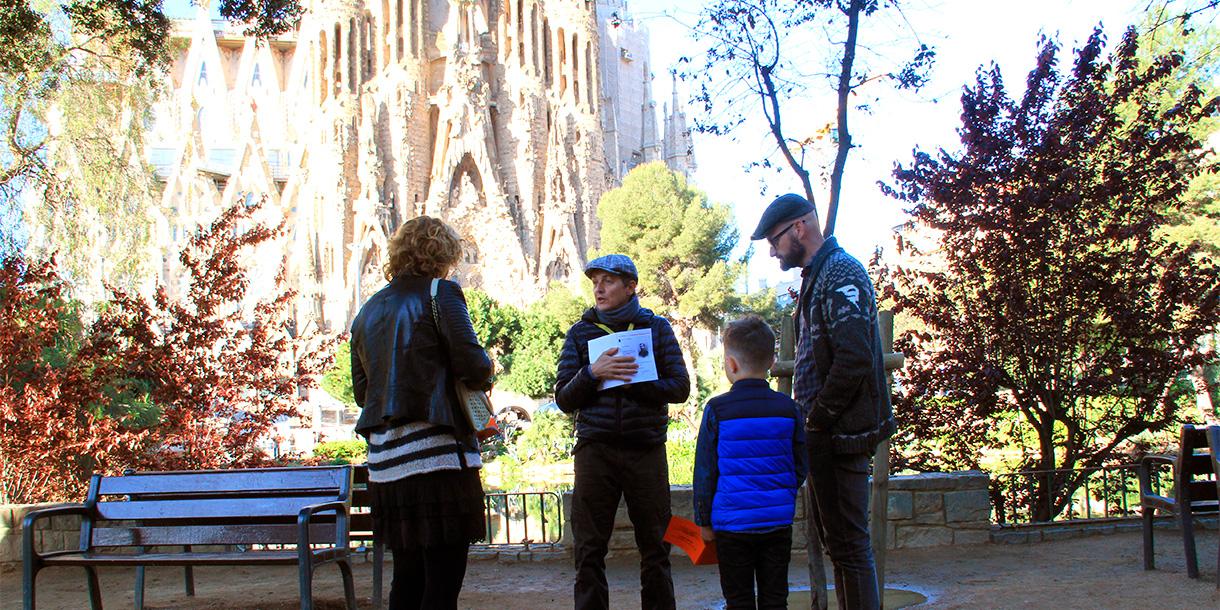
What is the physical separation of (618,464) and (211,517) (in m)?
1.87

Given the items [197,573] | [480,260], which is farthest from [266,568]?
[480,260]

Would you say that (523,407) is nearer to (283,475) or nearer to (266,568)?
(266,568)

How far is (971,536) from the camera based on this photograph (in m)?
7.00

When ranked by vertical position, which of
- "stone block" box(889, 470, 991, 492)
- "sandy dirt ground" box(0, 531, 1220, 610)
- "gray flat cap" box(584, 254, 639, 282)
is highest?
"gray flat cap" box(584, 254, 639, 282)

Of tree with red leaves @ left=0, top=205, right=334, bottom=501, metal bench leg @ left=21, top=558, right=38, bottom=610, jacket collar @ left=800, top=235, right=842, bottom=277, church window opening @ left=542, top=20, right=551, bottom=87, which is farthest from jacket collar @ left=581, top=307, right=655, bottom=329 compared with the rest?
church window opening @ left=542, top=20, right=551, bottom=87

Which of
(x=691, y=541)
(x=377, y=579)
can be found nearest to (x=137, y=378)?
(x=377, y=579)

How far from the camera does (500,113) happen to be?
41.2 meters

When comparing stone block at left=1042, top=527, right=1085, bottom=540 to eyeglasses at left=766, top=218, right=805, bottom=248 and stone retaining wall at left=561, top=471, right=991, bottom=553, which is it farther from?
eyeglasses at left=766, top=218, right=805, bottom=248

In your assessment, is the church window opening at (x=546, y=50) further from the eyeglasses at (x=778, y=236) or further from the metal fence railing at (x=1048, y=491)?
the eyeglasses at (x=778, y=236)

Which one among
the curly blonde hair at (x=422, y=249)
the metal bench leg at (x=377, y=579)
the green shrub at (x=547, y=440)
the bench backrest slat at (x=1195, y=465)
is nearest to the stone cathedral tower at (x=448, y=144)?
the green shrub at (x=547, y=440)

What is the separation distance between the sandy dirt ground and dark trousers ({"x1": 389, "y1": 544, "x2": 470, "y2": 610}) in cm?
188

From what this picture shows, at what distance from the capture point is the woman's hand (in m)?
3.99

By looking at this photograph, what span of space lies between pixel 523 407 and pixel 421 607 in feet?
99.9

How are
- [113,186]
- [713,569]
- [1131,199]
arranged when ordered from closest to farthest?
1. [713,569]
2. [1131,199]
3. [113,186]
